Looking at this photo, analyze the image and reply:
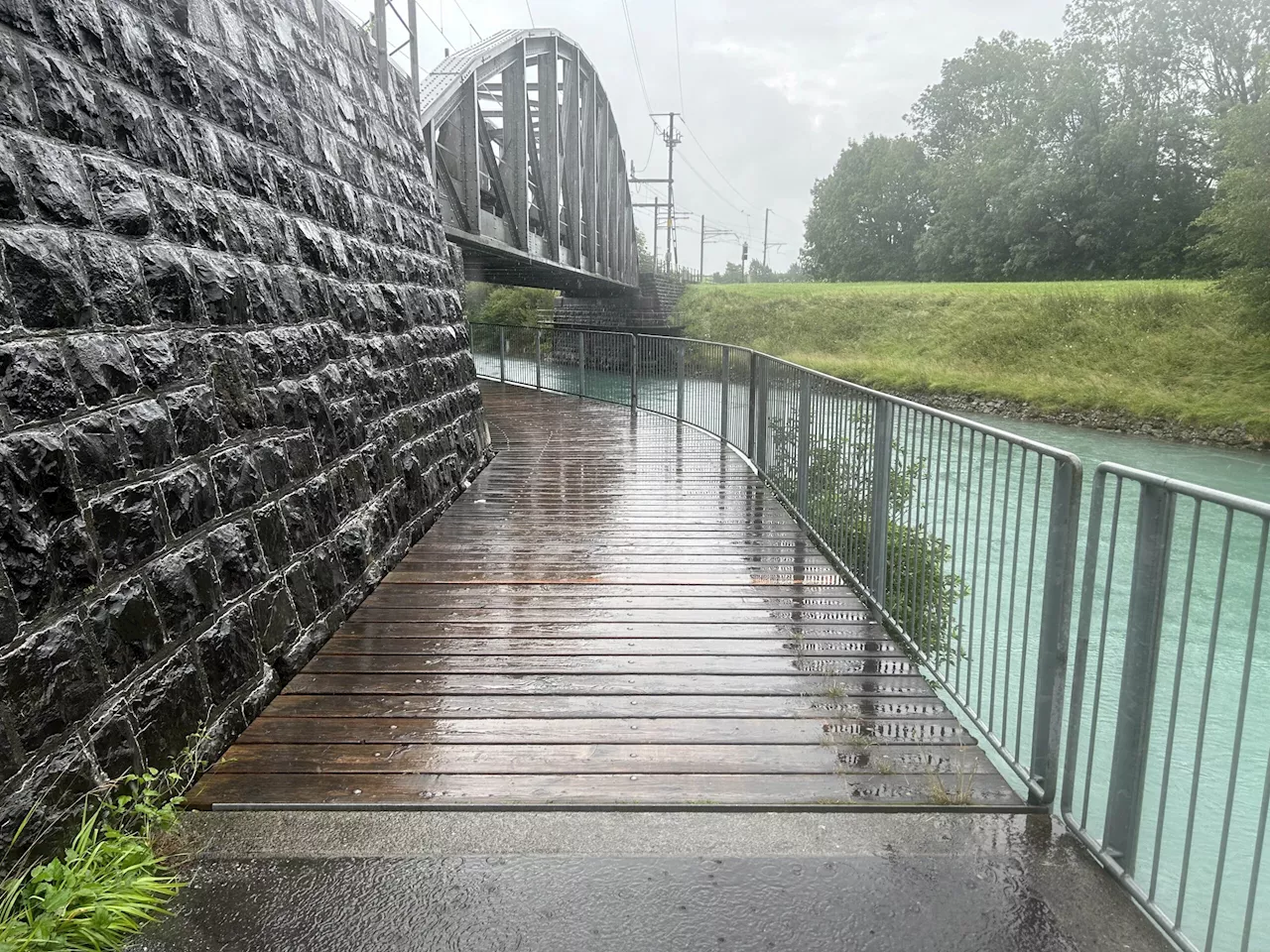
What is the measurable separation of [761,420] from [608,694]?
496cm

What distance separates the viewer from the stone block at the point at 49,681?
2.26 meters

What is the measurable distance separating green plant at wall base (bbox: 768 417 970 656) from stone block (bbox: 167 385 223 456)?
2905 mm

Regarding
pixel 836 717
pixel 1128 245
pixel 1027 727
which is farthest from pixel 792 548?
pixel 1128 245

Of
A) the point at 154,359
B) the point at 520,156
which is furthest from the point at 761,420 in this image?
the point at 520,156

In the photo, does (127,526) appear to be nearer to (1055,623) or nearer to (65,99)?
(65,99)

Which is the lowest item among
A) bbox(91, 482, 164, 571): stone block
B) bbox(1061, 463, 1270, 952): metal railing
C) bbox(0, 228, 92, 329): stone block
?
bbox(1061, 463, 1270, 952): metal railing

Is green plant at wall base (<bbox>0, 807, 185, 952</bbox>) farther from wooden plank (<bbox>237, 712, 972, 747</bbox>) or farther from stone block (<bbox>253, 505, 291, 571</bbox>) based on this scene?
stone block (<bbox>253, 505, 291, 571</bbox>)

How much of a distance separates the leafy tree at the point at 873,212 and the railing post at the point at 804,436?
2493 inches

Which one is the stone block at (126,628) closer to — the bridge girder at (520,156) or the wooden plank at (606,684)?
the wooden plank at (606,684)

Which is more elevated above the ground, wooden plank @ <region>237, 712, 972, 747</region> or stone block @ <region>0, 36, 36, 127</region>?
stone block @ <region>0, 36, 36, 127</region>

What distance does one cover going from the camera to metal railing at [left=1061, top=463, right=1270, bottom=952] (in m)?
2.10

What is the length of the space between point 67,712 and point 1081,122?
54.2 m

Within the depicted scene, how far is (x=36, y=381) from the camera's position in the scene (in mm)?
2453

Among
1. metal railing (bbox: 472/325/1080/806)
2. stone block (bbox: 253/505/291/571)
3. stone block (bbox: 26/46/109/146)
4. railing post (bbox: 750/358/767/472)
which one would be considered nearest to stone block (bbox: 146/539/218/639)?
stone block (bbox: 253/505/291/571)
